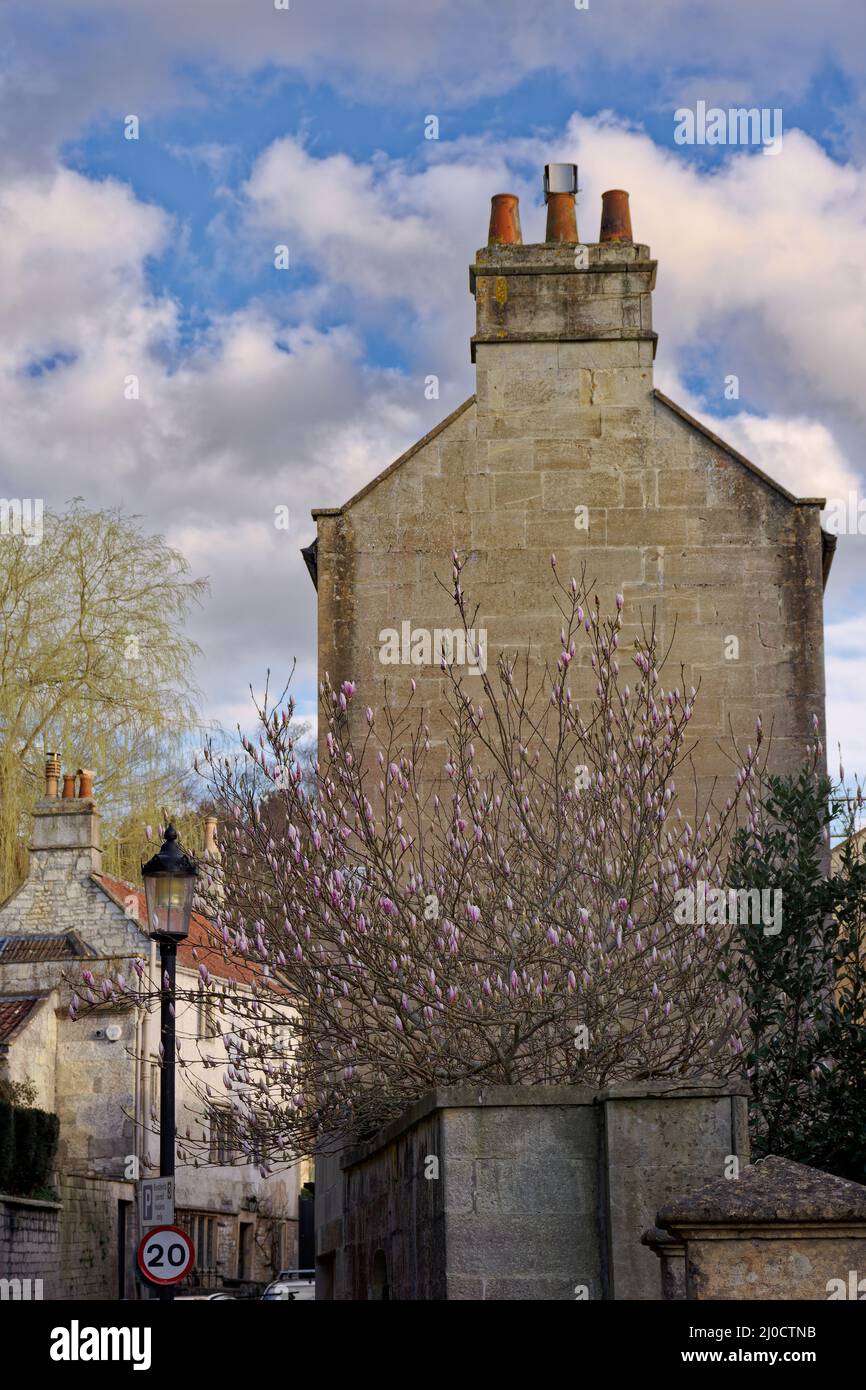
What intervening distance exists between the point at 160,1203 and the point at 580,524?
704 centimetres

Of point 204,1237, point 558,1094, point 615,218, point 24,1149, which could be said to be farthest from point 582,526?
point 204,1237

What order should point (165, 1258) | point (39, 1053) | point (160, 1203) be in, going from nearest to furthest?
point (165, 1258), point (160, 1203), point (39, 1053)

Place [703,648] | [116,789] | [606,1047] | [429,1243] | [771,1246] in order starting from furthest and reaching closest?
[116,789]
[703,648]
[606,1047]
[429,1243]
[771,1246]

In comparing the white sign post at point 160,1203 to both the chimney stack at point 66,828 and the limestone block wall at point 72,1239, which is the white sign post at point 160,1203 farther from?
the chimney stack at point 66,828

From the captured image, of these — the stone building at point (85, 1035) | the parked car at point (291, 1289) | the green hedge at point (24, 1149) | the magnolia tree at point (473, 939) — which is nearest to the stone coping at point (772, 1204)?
the magnolia tree at point (473, 939)

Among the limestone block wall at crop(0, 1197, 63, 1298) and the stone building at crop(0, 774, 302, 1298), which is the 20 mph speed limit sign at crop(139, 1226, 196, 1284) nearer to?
the limestone block wall at crop(0, 1197, 63, 1298)

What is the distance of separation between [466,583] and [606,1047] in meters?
6.17

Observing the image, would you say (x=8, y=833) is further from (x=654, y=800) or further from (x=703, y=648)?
(x=654, y=800)

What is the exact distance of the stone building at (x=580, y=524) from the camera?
14.6 m

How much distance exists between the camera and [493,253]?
15.4m

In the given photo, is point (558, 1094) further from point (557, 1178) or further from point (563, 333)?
point (563, 333)

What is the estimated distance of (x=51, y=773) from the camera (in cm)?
3106

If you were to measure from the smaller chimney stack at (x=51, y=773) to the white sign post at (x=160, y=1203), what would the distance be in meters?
21.1
